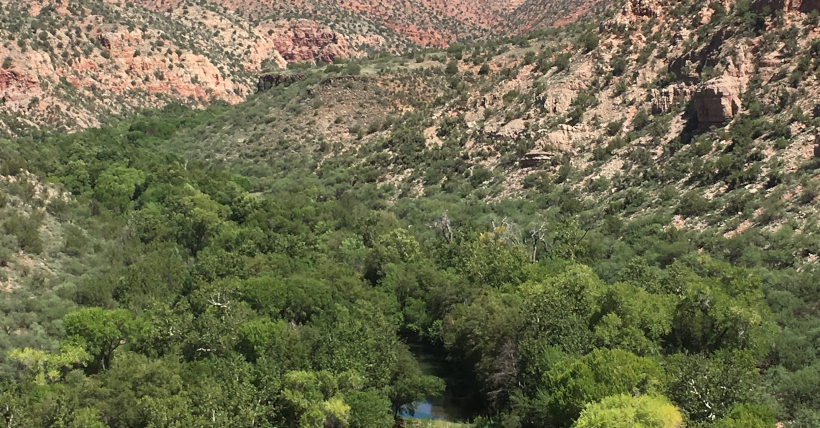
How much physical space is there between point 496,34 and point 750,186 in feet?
428

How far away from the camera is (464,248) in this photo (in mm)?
58438

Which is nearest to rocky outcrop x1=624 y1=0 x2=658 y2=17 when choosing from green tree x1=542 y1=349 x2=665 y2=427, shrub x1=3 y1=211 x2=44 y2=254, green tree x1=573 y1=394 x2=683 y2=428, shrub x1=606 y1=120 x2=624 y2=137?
shrub x1=606 y1=120 x2=624 y2=137

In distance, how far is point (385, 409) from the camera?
3469 cm

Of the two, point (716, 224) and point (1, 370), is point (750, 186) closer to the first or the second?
point (716, 224)

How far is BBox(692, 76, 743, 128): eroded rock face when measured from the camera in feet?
203

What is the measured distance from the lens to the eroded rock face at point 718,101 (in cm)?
6184

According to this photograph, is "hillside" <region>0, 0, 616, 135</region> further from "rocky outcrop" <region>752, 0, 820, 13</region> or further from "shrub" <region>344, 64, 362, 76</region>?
"rocky outcrop" <region>752, 0, 820, 13</region>

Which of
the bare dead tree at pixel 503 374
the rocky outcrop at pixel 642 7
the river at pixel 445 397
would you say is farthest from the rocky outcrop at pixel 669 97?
the bare dead tree at pixel 503 374

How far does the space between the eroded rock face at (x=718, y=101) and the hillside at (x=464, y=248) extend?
318 millimetres

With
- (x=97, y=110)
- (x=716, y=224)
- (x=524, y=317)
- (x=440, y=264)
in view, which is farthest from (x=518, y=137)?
(x=97, y=110)

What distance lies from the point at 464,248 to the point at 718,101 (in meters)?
24.6

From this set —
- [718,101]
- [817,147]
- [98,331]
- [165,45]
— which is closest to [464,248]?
[718,101]

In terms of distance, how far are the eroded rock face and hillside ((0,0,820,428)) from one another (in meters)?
0.32

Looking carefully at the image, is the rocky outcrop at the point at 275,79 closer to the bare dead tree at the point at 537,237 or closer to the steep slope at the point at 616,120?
the steep slope at the point at 616,120
